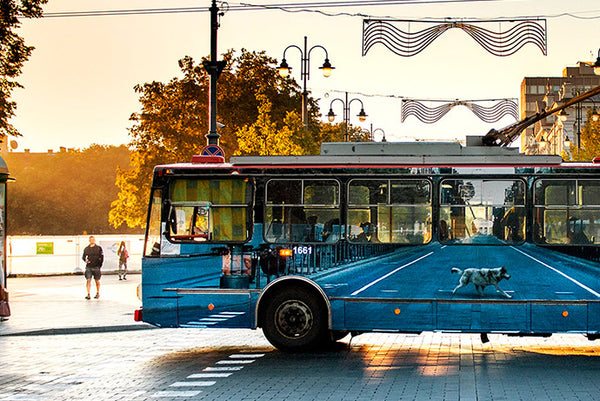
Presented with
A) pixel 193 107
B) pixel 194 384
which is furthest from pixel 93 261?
pixel 193 107

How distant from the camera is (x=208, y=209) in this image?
14.8 meters

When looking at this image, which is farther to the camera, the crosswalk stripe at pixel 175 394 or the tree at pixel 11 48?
the tree at pixel 11 48

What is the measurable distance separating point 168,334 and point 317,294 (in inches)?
210

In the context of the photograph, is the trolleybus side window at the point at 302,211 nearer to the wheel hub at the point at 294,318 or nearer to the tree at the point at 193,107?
the wheel hub at the point at 294,318

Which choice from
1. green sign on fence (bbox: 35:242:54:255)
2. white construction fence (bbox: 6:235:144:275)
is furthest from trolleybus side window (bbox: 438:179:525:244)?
green sign on fence (bbox: 35:242:54:255)

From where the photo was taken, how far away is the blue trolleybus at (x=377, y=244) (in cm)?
1378

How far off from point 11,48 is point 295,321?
15.7 m

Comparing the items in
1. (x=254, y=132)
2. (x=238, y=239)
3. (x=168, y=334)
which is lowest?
(x=168, y=334)

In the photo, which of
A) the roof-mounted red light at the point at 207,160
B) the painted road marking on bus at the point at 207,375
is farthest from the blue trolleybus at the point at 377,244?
the painted road marking on bus at the point at 207,375

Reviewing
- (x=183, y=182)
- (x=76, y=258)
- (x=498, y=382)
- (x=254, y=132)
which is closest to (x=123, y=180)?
Answer: (x=76, y=258)

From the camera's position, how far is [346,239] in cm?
1428

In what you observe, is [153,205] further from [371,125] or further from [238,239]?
[371,125]

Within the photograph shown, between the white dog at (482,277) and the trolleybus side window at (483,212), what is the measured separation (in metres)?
0.41

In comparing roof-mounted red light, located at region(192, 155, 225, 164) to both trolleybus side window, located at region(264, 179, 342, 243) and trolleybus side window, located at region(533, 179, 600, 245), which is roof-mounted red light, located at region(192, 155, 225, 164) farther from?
trolleybus side window, located at region(533, 179, 600, 245)
